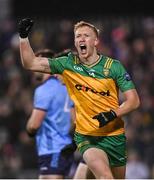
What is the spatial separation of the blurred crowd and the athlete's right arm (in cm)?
501

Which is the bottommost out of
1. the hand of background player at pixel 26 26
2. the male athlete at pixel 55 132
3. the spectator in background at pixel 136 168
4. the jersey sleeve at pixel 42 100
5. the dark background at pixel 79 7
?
the spectator in background at pixel 136 168

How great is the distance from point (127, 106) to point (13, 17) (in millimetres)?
11914

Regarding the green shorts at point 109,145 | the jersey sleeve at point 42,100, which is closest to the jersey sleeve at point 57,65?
the green shorts at point 109,145

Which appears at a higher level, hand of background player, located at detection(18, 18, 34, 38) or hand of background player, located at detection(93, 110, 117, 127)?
hand of background player, located at detection(18, 18, 34, 38)

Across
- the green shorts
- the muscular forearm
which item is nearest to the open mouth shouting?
the muscular forearm

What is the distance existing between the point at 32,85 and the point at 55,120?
6505mm

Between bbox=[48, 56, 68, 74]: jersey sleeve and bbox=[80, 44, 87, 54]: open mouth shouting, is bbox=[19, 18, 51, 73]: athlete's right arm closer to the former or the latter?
bbox=[48, 56, 68, 74]: jersey sleeve

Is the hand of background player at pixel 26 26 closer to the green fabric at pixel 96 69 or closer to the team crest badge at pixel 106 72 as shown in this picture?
the green fabric at pixel 96 69

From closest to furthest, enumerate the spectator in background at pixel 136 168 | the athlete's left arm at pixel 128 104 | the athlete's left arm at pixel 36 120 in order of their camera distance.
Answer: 1. the athlete's left arm at pixel 128 104
2. the athlete's left arm at pixel 36 120
3. the spectator in background at pixel 136 168

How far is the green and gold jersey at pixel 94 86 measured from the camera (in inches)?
332

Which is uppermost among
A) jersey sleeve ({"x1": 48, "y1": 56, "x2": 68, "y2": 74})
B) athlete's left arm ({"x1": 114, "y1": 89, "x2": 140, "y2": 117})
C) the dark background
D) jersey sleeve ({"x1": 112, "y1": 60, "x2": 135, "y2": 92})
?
jersey sleeve ({"x1": 48, "y1": 56, "x2": 68, "y2": 74})

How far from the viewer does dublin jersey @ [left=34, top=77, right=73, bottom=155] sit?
988cm

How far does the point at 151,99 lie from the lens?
1552 centimetres

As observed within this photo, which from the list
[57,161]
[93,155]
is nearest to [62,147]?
[57,161]
